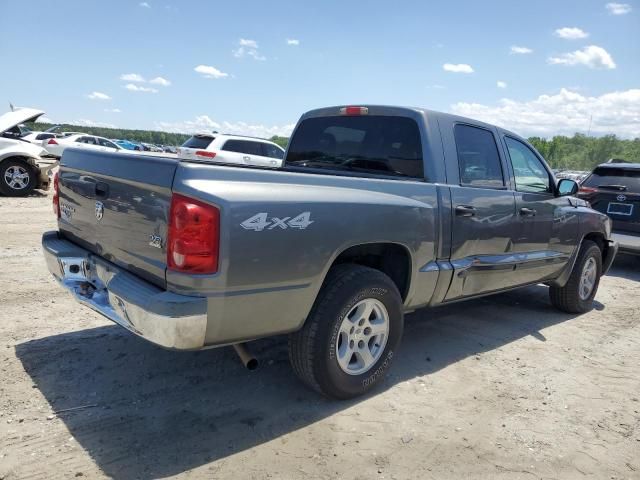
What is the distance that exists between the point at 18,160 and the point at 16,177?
0.43 m

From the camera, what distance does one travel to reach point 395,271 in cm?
362

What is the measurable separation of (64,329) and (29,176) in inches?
368

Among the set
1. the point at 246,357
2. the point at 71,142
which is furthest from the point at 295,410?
the point at 71,142

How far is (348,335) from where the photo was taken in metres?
3.23

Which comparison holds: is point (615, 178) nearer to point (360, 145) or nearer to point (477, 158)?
point (477, 158)

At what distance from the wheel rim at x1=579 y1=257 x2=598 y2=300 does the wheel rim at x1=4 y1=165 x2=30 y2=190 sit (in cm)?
1173

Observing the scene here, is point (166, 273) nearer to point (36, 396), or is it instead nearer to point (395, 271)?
point (36, 396)

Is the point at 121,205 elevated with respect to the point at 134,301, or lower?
elevated

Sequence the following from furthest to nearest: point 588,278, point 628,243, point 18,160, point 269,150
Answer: point 269,150 < point 18,160 < point 628,243 < point 588,278

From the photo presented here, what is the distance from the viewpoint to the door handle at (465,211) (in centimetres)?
378

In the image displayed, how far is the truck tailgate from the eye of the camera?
2609 millimetres

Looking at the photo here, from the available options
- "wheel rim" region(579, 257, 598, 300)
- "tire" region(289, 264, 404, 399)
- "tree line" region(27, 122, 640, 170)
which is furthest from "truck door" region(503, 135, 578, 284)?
"tree line" region(27, 122, 640, 170)

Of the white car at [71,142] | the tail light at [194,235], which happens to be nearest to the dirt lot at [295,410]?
the tail light at [194,235]

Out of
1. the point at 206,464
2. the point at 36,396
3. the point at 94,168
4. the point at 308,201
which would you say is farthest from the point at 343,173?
the point at 36,396
